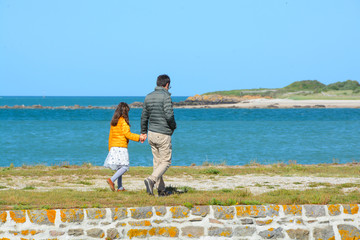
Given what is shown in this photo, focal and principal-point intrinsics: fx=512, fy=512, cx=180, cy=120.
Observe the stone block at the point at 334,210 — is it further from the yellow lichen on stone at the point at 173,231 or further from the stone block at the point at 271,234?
the yellow lichen on stone at the point at 173,231

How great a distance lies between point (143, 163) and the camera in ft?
91.8

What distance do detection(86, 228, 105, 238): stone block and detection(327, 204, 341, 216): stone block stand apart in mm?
4073

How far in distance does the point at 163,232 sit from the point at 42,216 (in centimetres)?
207

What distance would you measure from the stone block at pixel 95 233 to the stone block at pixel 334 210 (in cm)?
407

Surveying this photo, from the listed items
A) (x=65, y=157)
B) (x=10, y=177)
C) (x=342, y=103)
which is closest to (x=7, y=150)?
(x=65, y=157)

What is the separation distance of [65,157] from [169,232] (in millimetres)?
25532

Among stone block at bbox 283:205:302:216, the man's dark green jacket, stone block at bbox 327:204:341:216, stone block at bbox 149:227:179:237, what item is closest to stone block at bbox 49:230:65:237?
stone block at bbox 149:227:179:237

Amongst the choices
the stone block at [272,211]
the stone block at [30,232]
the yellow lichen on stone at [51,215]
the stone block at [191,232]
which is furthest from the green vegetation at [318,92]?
the stone block at [30,232]

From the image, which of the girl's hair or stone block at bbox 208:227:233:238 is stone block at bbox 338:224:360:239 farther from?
the girl's hair

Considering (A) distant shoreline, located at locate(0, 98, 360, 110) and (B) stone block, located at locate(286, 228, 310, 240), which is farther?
(A) distant shoreline, located at locate(0, 98, 360, 110)

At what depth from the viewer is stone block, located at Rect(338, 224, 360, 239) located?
9231 mm

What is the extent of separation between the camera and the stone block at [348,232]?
923 centimetres

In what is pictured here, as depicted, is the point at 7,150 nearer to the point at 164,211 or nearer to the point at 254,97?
the point at 164,211

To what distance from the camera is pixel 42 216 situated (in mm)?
8609
